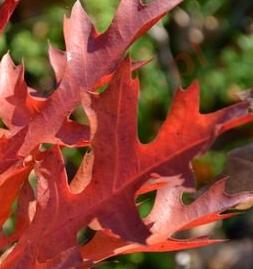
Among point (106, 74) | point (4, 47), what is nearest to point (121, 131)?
point (106, 74)

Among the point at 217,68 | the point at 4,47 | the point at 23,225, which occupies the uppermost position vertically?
the point at 23,225

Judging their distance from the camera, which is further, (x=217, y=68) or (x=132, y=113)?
(x=217, y=68)

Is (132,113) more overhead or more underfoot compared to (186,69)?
more overhead

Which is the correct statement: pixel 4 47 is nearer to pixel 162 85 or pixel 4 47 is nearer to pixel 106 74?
pixel 162 85

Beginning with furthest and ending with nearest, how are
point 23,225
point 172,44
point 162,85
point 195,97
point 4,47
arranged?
point 172,44 < point 162,85 < point 4,47 < point 23,225 < point 195,97

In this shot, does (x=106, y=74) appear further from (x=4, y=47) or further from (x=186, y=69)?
(x=186, y=69)

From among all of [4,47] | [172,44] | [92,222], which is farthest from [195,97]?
[172,44]

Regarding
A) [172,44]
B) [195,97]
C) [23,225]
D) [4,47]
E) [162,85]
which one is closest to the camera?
[195,97]
